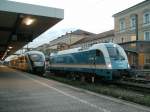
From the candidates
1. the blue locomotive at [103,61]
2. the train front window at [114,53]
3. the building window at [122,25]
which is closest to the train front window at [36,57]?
the blue locomotive at [103,61]

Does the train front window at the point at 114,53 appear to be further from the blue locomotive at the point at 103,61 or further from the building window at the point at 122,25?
the building window at the point at 122,25

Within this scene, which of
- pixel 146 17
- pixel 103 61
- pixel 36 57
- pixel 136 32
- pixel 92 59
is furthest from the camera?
pixel 146 17

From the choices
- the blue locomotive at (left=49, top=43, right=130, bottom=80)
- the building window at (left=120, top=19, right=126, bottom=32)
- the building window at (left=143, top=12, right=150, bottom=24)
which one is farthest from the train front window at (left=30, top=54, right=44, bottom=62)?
the building window at (left=120, top=19, right=126, bottom=32)

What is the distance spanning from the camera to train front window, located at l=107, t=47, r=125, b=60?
2064cm

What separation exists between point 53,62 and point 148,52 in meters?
14.8

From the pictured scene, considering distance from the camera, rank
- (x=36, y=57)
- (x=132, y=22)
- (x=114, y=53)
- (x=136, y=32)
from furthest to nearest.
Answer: (x=132, y=22)
(x=136, y=32)
(x=36, y=57)
(x=114, y=53)

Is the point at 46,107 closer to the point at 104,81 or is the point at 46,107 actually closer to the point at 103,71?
the point at 103,71

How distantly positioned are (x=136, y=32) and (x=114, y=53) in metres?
22.5

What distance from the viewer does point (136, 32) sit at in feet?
139

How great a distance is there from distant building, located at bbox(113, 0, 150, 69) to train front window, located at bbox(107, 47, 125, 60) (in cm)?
1559

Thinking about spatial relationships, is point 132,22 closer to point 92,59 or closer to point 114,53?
point 92,59

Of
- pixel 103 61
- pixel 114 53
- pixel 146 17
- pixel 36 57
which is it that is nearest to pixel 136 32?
pixel 146 17

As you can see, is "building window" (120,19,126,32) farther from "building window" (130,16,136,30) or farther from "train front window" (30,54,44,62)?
"train front window" (30,54,44,62)

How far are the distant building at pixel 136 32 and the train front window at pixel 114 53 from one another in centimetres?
1559
